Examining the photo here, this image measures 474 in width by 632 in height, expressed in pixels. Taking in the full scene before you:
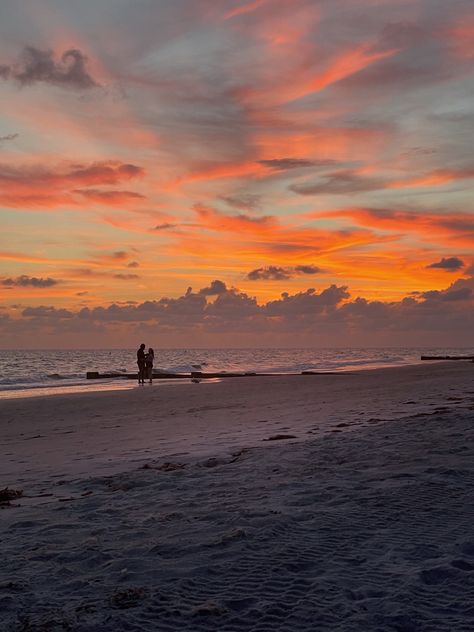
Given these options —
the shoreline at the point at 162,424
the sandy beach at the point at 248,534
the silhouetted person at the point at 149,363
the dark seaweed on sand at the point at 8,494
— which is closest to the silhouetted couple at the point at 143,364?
the silhouetted person at the point at 149,363

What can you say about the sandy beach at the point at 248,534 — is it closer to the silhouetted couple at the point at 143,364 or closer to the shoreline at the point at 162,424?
the shoreline at the point at 162,424

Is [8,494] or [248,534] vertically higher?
[248,534]

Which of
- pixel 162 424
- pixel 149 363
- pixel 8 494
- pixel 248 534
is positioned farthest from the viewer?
pixel 149 363

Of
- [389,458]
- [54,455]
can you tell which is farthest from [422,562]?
[54,455]

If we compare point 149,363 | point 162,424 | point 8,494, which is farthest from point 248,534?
point 149,363

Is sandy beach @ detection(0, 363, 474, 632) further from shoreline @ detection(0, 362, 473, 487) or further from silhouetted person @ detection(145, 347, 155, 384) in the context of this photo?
silhouetted person @ detection(145, 347, 155, 384)

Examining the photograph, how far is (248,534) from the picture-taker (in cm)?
537

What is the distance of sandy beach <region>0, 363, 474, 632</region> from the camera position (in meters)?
3.98

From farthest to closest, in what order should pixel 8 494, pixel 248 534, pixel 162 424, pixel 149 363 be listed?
pixel 149 363 < pixel 162 424 < pixel 8 494 < pixel 248 534

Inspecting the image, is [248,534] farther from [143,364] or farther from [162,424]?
[143,364]

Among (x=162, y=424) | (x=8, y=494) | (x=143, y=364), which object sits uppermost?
(x=143, y=364)

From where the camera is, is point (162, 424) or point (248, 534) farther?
point (162, 424)

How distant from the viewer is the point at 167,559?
4.95m

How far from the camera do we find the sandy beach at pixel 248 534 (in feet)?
13.1
